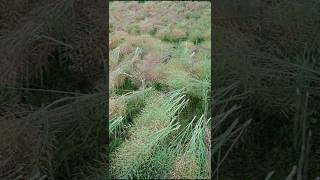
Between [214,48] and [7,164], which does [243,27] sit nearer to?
[214,48]

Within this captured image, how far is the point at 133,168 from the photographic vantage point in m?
1.68

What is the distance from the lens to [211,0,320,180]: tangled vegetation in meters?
1.64

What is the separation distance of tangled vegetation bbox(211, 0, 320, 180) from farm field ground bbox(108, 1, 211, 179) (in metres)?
0.08

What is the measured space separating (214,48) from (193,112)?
8.3 inches

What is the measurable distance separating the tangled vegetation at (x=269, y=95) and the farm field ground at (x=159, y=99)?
8cm

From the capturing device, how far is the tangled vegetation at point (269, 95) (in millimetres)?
1643

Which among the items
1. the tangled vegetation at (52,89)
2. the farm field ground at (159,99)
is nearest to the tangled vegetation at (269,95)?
the farm field ground at (159,99)

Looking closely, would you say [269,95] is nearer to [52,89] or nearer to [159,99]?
[159,99]

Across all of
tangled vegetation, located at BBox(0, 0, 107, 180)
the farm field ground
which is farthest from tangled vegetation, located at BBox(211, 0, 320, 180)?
tangled vegetation, located at BBox(0, 0, 107, 180)

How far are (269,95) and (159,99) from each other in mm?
391

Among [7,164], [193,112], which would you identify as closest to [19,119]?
[7,164]

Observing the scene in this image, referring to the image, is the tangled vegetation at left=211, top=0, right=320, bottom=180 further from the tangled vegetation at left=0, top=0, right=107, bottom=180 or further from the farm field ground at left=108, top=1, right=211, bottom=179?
the tangled vegetation at left=0, top=0, right=107, bottom=180

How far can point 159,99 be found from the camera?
1951mm

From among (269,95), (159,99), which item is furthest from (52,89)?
(269,95)
